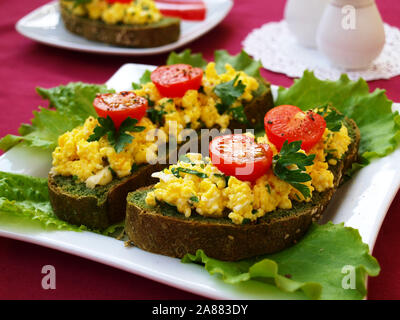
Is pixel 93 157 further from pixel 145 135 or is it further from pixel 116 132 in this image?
pixel 145 135

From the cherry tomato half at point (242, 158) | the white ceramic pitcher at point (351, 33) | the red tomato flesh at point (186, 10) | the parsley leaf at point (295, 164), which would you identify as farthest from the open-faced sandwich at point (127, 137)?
the red tomato flesh at point (186, 10)

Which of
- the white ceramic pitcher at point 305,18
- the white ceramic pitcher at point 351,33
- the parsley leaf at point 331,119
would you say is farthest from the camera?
the white ceramic pitcher at point 305,18

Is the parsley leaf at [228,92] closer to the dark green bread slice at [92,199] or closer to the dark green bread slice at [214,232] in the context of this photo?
the dark green bread slice at [92,199]

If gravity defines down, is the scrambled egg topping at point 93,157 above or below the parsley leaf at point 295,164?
below

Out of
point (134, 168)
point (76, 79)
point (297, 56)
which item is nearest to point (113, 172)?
point (134, 168)

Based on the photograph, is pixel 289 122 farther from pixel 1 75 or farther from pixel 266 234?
pixel 1 75

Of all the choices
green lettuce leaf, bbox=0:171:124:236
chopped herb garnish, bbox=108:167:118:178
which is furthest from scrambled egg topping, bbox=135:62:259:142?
green lettuce leaf, bbox=0:171:124:236
